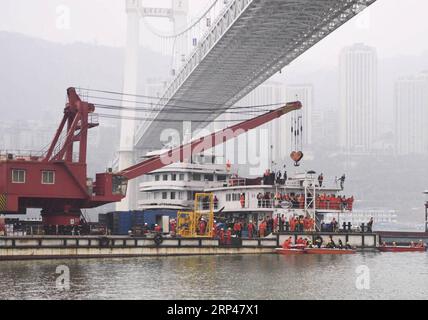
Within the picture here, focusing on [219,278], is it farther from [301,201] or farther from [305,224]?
[301,201]

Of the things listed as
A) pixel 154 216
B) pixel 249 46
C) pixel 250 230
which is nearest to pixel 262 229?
pixel 250 230

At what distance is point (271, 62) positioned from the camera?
201 feet

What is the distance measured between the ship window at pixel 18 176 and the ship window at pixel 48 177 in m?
0.99

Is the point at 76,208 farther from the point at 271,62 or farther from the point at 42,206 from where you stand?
the point at 271,62

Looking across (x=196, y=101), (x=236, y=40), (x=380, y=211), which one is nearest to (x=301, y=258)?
(x=236, y=40)

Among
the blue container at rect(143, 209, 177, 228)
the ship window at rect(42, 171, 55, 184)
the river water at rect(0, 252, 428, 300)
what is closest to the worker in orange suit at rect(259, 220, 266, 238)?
the river water at rect(0, 252, 428, 300)

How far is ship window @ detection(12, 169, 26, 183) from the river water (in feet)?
17.9

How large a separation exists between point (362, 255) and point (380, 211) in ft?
476

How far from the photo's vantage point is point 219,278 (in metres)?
30.2

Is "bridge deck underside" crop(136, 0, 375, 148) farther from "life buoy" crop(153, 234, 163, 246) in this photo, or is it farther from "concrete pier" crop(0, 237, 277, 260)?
"life buoy" crop(153, 234, 163, 246)

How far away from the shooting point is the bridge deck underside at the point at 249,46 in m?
48.6
